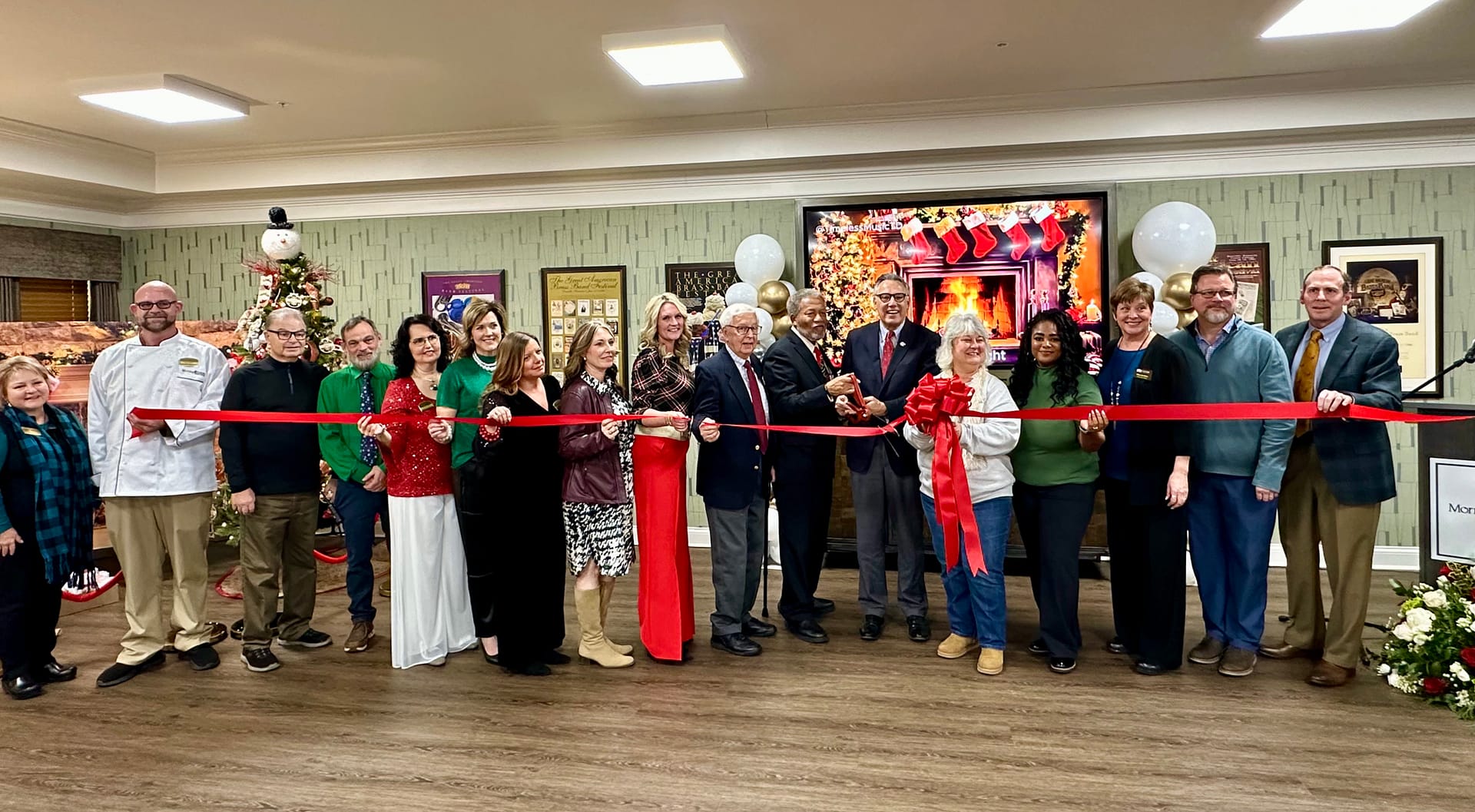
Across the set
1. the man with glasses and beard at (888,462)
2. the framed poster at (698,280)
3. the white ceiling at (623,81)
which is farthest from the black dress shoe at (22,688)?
the framed poster at (698,280)

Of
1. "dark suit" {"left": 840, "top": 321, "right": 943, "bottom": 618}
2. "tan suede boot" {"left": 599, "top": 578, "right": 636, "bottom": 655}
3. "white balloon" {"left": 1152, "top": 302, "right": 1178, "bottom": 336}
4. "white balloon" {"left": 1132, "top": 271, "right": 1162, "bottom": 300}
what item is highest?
"white balloon" {"left": 1132, "top": 271, "right": 1162, "bottom": 300}

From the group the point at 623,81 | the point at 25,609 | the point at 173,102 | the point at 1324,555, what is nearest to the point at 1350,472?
the point at 1324,555

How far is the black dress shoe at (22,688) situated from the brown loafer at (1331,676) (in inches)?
206

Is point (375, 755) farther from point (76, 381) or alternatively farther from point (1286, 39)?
point (1286, 39)

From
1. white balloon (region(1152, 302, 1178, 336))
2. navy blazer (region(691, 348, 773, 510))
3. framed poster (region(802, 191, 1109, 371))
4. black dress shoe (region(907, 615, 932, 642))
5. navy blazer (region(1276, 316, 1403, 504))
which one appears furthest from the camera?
framed poster (region(802, 191, 1109, 371))

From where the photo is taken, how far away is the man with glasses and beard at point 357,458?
4113mm

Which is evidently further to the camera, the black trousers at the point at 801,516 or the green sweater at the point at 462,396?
the black trousers at the point at 801,516

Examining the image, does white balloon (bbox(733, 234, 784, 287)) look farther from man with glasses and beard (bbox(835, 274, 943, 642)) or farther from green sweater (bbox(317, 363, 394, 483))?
green sweater (bbox(317, 363, 394, 483))

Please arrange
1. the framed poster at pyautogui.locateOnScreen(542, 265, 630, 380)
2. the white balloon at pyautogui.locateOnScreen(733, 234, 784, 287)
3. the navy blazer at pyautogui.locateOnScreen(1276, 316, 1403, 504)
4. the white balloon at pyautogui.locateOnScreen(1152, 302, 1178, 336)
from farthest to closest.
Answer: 1. the framed poster at pyautogui.locateOnScreen(542, 265, 630, 380)
2. the white balloon at pyautogui.locateOnScreen(733, 234, 784, 287)
3. the white balloon at pyautogui.locateOnScreen(1152, 302, 1178, 336)
4. the navy blazer at pyautogui.locateOnScreen(1276, 316, 1403, 504)

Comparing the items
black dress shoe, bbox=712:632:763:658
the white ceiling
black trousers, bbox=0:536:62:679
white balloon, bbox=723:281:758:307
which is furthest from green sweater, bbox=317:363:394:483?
white balloon, bbox=723:281:758:307

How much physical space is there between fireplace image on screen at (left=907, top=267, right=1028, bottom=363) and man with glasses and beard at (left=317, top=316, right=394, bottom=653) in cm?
344

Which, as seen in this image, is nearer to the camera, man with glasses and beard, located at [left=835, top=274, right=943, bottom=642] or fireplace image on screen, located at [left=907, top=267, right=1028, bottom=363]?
man with glasses and beard, located at [left=835, top=274, right=943, bottom=642]

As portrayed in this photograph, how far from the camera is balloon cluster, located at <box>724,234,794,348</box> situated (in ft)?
19.1

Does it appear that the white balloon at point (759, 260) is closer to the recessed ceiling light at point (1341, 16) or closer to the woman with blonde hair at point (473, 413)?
the woman with blonde hair at point (473, 413)
